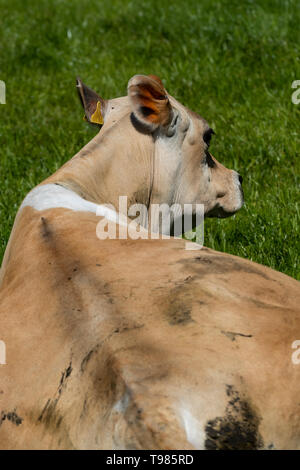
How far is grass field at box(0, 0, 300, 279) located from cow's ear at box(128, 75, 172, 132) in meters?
1.26

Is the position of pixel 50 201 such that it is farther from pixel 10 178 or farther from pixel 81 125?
pixel 81 125

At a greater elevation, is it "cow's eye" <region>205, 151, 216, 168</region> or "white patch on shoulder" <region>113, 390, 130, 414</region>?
"cow's eye" <region>205, 151, 216, 168</region>

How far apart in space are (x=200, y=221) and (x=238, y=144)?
2.23 meters

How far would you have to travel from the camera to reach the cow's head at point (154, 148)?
4648mm

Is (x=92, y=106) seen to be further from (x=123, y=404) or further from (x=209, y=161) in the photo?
(x=123, y=404)

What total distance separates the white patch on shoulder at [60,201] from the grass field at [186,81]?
1.43m

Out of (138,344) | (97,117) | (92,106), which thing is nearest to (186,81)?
(92,106)

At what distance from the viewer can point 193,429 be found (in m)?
2.54

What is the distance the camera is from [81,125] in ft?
26.6

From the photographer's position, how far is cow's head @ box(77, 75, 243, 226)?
4648mm

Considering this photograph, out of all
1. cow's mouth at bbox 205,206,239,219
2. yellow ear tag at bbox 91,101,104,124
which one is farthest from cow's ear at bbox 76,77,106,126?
cow's mouth at bbox 205,206,239,219

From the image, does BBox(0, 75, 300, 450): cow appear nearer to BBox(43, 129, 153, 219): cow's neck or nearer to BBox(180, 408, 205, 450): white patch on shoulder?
BBox(180, 408, 205, 450): white patch on shoulder

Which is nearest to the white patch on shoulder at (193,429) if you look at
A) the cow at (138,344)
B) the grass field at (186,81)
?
the cow at (138,344)

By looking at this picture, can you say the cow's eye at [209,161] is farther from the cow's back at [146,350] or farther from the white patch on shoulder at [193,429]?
the white patch on shoulder at [193,429]
